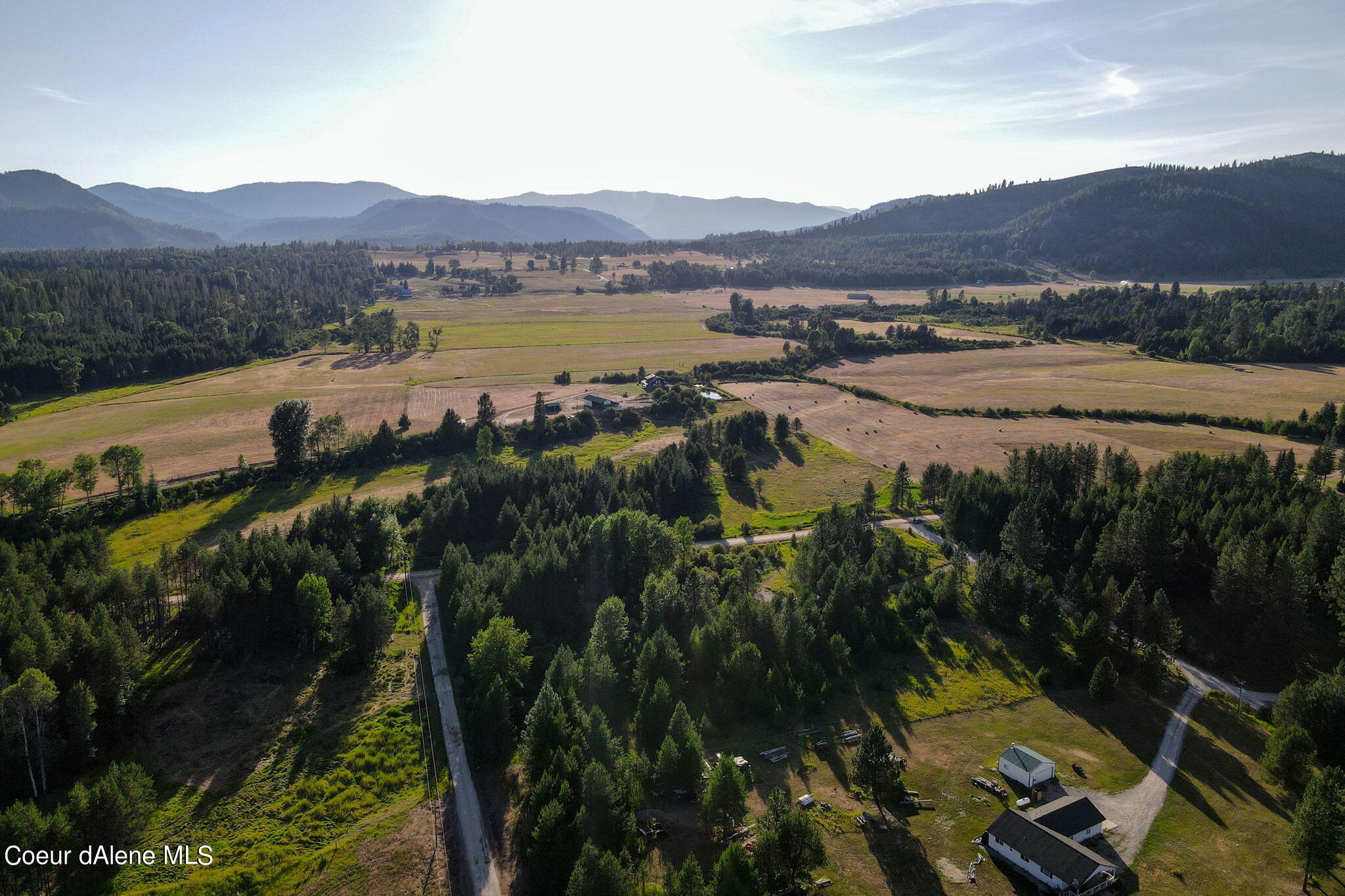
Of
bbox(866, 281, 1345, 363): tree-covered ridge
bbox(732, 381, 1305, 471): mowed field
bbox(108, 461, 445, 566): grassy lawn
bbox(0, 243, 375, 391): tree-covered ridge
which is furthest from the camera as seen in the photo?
bbox(866, 281, 1345, 363): tree-covered ridge

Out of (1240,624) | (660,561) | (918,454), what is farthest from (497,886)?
(918,454)

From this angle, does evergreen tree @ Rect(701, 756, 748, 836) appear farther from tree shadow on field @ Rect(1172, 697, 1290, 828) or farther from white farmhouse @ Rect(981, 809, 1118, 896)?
tree shadow on field @ Rect(1172, 697, 1290, 828)

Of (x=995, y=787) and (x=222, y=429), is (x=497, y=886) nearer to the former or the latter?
(x=995, y=787)

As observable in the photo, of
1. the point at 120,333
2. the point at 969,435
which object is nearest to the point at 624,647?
the point at 969,435

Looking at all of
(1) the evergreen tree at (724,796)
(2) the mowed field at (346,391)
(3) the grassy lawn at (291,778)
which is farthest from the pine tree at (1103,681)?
(2) the mowed field at (346,391)

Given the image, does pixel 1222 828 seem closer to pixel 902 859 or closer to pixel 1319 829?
pixel 1319 829

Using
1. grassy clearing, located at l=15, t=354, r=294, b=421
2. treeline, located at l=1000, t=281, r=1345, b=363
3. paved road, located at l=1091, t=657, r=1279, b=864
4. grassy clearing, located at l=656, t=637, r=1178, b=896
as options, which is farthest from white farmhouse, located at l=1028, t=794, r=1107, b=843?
treeline, located at l=1000, t=281, r=1345, b=363

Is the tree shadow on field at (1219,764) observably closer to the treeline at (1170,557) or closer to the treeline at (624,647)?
the treeline at (1170,557)
